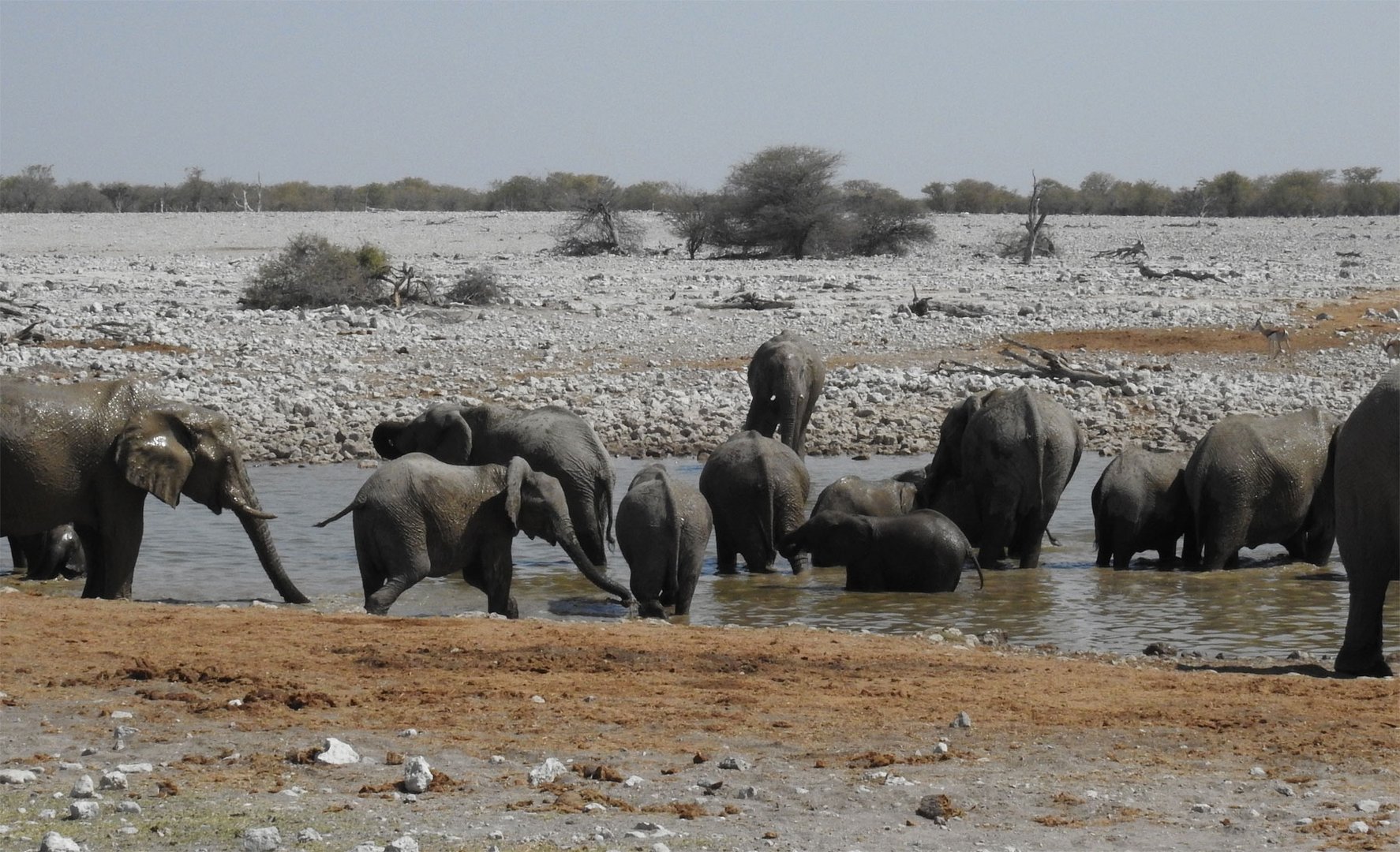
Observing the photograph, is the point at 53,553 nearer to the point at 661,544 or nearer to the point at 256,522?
the point at 256,522

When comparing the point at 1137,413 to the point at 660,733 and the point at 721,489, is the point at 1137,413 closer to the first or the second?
the point at 721,489

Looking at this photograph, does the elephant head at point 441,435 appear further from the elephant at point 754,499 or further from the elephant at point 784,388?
the elephant at point 784,388

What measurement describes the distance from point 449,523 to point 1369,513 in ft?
16.2

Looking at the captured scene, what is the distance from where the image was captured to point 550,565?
43.6 feet

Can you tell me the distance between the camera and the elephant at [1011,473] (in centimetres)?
1315

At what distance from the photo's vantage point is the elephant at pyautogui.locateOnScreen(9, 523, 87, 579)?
40.2 feet

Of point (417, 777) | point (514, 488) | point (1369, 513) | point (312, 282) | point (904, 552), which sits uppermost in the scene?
point (312, 282)

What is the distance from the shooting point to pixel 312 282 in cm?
2714

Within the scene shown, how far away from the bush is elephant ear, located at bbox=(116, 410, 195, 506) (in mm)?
16875

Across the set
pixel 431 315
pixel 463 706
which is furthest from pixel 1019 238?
pixel 463 706

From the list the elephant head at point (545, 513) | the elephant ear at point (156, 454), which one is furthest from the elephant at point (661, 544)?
the elephant ear at point (156, 454)

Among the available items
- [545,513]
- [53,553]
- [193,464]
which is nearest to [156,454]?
[193,464]

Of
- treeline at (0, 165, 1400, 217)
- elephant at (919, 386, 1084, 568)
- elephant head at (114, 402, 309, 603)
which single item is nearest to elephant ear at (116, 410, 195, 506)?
elephant head at (114, 402, 309, 603)

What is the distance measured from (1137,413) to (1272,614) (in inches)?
381
